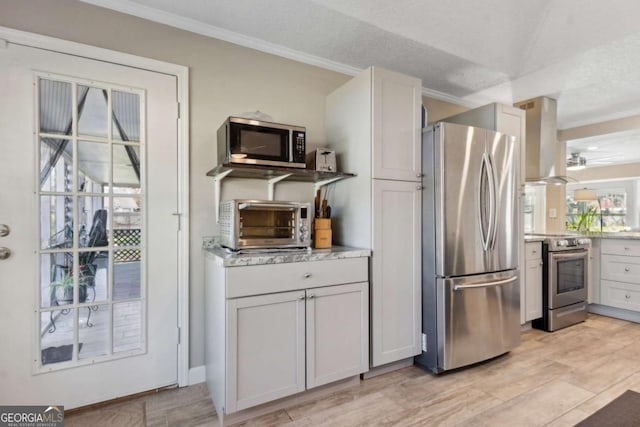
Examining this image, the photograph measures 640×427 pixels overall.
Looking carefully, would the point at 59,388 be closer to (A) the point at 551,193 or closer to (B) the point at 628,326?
(B) the point at 628,326

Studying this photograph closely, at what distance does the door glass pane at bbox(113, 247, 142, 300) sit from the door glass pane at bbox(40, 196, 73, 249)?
0.28 meters

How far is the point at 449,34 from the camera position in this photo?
251cm

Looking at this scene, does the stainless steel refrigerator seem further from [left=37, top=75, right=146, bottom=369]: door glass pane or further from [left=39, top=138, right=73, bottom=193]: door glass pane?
[left=39, top=138, right=73, bottom=193]: door glass pane

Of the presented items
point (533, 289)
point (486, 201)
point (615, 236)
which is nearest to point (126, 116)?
point (486, 201)

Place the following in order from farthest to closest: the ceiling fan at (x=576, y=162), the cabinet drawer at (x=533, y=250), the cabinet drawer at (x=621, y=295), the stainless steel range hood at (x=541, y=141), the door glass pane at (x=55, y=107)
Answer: the ceiling fan at (x=576, y=162) < the stainless steel range hood at (x=541, y=141) < the cabinet drawer at (x=621, y=295) < the cabinet drawer at (x=533, y=250) < the door glass pane at (x=55, y=107)

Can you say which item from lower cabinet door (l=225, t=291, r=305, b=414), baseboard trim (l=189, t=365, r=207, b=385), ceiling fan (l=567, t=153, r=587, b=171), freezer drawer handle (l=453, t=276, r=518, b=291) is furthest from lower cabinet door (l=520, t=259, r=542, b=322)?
ceiling fan (l=567, t=153, r=587, b=171)

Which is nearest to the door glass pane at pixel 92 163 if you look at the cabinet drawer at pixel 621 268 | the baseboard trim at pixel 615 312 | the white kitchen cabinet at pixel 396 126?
the white kitchen cabinet at pixel 396 126

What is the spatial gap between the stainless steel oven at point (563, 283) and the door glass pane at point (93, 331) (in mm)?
3855

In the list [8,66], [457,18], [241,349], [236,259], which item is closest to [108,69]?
[8,66]

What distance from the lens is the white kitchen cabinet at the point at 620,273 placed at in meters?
3.43

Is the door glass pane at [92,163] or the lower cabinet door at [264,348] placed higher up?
the door glass pane at [92,163]

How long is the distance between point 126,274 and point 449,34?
9.65ft

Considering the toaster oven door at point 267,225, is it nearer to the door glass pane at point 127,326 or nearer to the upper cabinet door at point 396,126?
the upper cabinet door at point 396,126

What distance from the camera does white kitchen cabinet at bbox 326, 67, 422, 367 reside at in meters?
2.22
